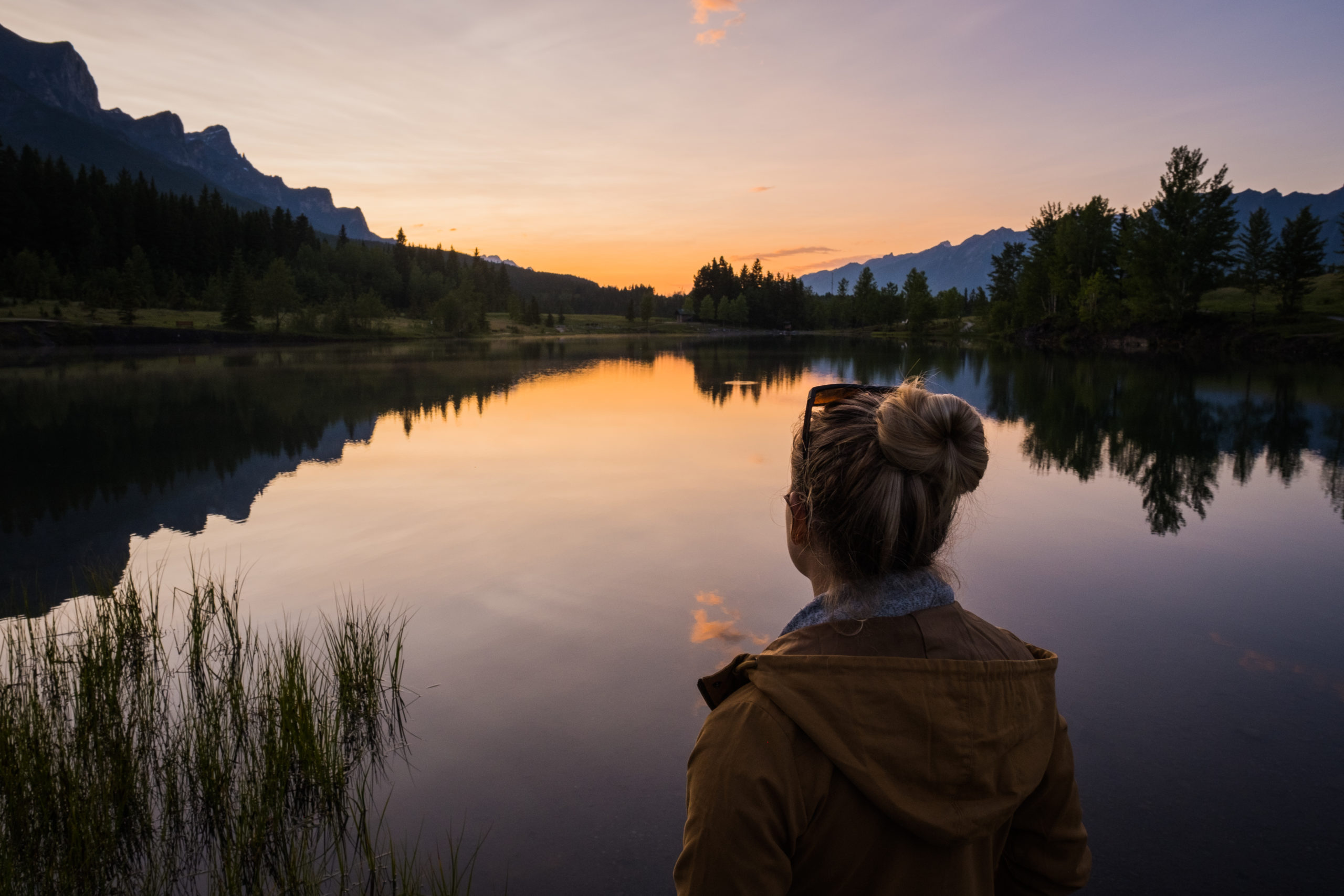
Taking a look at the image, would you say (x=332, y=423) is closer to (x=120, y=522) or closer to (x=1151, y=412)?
(x=120, y=522)

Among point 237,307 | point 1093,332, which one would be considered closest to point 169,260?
point 237,307

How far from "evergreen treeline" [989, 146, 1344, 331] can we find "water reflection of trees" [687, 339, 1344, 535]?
1610 centimetres

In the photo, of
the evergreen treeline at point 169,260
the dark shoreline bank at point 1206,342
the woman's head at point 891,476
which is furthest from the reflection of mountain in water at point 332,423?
the evergreen treeline at point 169,260

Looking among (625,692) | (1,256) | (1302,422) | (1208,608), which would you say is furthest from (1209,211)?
(1,256)

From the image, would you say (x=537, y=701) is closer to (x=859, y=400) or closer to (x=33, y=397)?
(x=859, y=400)

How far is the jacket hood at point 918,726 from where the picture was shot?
59.9 inches

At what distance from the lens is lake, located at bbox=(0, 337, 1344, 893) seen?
497 centimetres

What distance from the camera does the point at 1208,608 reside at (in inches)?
328

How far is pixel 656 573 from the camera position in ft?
31.3

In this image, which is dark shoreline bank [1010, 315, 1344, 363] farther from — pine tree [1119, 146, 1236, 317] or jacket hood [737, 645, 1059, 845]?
jacket hood [737, 645, 1059, 845]

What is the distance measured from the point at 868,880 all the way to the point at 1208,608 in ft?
27.8

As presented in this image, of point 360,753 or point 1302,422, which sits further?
point 1302,422

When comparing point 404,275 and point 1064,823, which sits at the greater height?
point 404,275

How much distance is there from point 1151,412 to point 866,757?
85.4 feet
